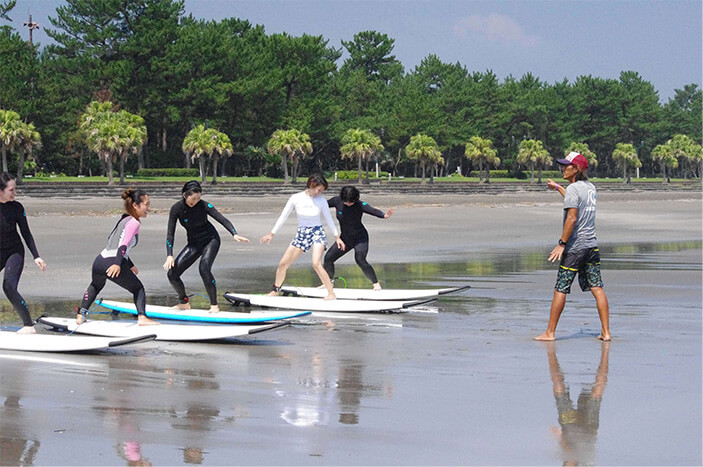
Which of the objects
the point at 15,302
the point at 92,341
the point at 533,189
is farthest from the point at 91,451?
the point at 533,189

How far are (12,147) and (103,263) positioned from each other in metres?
59.0

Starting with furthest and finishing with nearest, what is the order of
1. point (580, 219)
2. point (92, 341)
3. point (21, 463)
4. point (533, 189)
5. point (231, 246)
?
point (533, 189)
point (231, 246)
point (580, 219)
point (92, 341)
point (21, 463)

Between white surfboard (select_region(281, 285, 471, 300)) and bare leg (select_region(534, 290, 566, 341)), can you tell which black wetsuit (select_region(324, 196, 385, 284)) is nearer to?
white surfboard (select_region(281, 285, 471, 300))

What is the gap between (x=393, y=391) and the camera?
7.40 meters

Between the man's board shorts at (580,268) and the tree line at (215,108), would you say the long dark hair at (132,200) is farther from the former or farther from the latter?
the tree line at (215,108)

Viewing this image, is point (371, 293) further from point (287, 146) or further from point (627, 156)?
point (627, 156)

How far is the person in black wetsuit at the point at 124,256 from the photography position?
962 cm

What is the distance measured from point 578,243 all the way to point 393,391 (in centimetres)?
309

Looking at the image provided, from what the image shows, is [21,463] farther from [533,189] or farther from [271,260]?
[533,189]

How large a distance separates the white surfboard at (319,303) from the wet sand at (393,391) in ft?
0.78

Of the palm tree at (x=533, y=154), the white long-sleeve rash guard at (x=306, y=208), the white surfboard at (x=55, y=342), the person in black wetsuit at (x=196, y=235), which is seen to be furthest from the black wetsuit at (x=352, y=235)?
the palm tree at (x=533, y=154)

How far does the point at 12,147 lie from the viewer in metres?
64.8

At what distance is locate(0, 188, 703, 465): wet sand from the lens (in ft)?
18.8

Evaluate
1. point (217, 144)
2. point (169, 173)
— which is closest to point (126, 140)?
point (217, 144)
